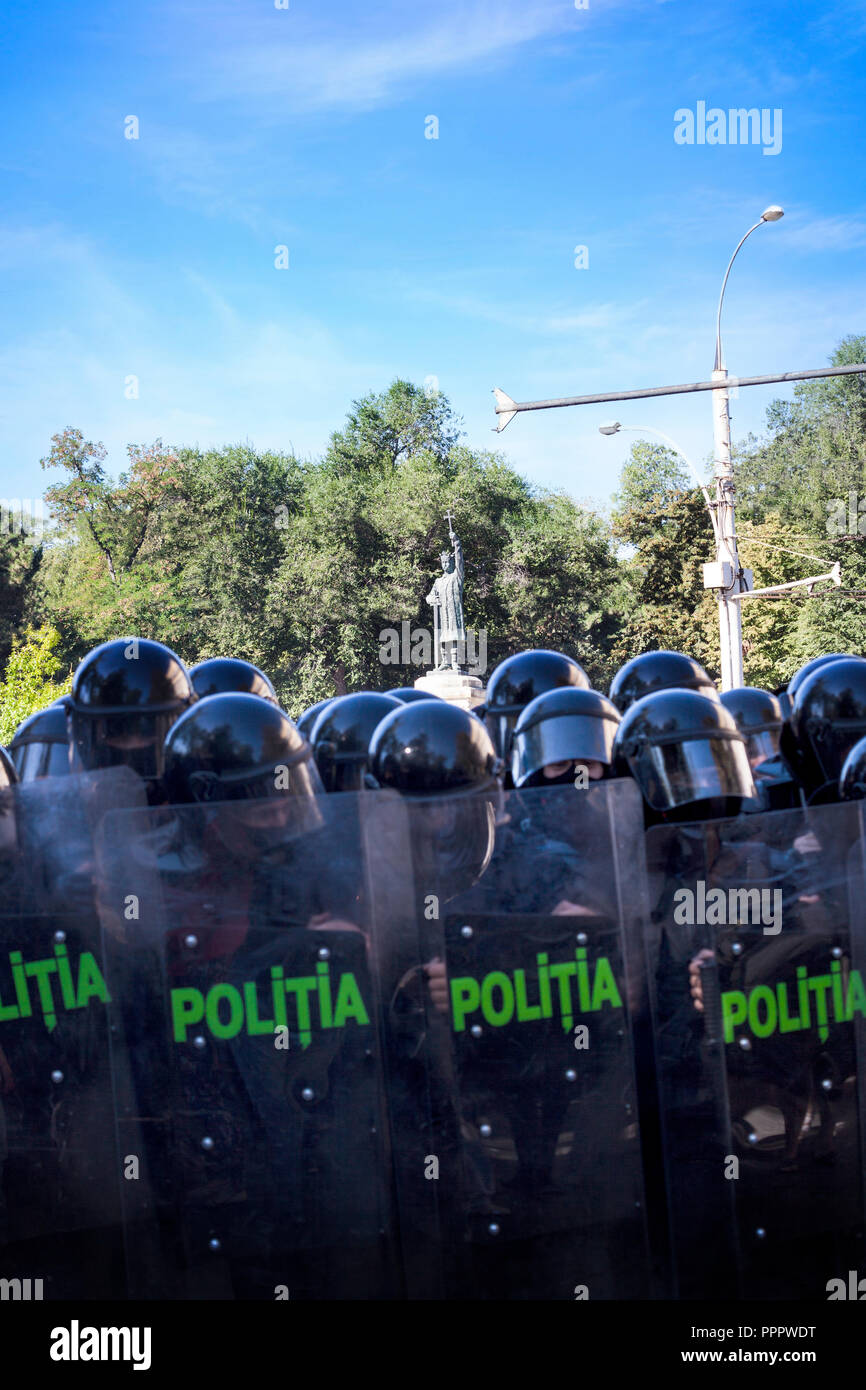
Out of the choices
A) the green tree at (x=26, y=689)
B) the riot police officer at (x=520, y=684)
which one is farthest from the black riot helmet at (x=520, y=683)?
the green tree at (x=26, y=689)

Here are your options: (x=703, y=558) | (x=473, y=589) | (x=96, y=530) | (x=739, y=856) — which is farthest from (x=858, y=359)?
(x=739, y=856)

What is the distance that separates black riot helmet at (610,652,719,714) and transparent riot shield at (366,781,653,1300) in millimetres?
1456

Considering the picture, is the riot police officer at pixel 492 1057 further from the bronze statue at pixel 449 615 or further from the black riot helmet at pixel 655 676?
the bronze statue at pixel 449 615

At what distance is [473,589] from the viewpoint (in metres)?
38.4

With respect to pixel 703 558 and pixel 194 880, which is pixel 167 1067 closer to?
pixel 194 880

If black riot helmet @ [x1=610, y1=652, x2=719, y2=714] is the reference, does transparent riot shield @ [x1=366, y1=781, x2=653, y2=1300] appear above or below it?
below

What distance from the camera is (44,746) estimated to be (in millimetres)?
4074

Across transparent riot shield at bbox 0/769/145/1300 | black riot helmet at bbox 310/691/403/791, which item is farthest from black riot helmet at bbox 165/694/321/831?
black riot helmet at bbox 310/691/403/791

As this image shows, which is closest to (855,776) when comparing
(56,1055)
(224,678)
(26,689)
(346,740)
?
(346,740)

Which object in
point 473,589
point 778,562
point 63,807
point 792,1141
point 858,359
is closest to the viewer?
point 792,1141

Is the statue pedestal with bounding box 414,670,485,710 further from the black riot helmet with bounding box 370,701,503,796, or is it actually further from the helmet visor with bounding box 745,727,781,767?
the black riot helmet with bounding box 370,701,503,796

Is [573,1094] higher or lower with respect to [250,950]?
lower

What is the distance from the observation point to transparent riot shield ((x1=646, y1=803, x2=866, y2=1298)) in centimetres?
Result: 300

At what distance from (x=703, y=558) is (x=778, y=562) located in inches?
91.5
